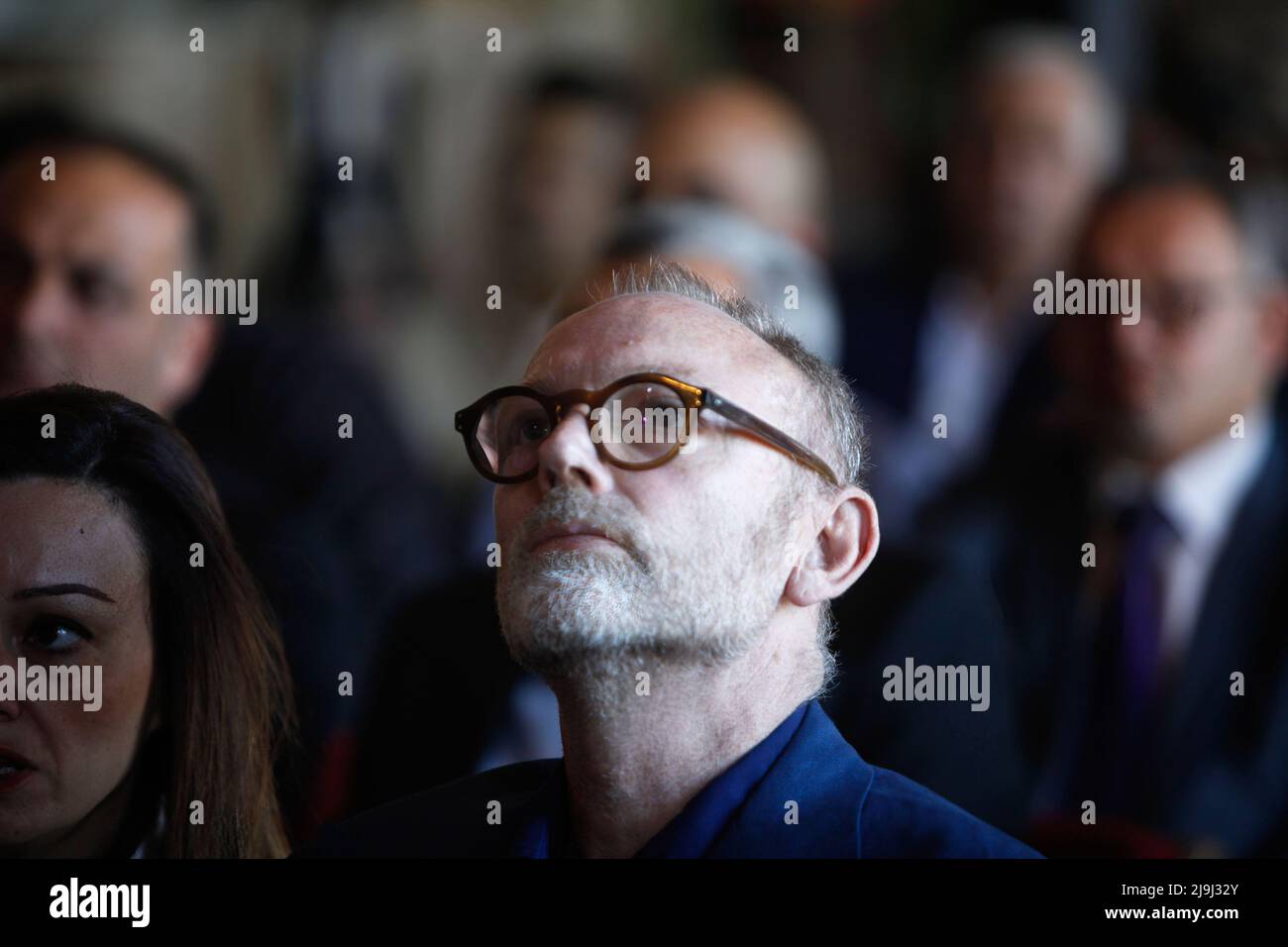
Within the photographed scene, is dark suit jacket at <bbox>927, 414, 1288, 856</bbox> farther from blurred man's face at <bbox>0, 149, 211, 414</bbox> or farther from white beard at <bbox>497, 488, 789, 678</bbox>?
blurred man's face at <bbox>0, 149, 211, 414</bbox>

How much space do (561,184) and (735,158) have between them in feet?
2.35

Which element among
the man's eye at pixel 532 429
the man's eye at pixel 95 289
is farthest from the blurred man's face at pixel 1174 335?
the man's eye at pixel 95 289

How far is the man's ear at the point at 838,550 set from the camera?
1345 millimetres

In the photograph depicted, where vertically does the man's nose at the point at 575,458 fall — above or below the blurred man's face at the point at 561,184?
below

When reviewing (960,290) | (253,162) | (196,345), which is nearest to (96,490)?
(196,345)

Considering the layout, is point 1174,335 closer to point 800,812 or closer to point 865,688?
point 865,688

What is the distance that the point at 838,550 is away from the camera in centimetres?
136

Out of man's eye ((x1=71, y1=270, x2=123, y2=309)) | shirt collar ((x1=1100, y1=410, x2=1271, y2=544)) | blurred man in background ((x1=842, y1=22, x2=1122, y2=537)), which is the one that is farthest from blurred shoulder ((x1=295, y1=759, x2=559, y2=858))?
blurred man in background ((x1=842, y1=22, x2=1122, y2=537))

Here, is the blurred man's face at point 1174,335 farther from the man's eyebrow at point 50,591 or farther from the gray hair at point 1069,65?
the man's eyebrow at point 50,591

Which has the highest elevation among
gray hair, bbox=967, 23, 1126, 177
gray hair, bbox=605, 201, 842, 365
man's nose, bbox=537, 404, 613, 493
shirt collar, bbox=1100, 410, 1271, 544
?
gray hair, bbox=967, 23, 1126, 177

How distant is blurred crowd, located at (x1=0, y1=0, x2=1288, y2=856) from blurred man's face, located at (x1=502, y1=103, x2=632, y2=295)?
11 mm

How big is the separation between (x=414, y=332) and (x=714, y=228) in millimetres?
2103

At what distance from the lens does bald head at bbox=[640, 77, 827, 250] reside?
2.90 metres
